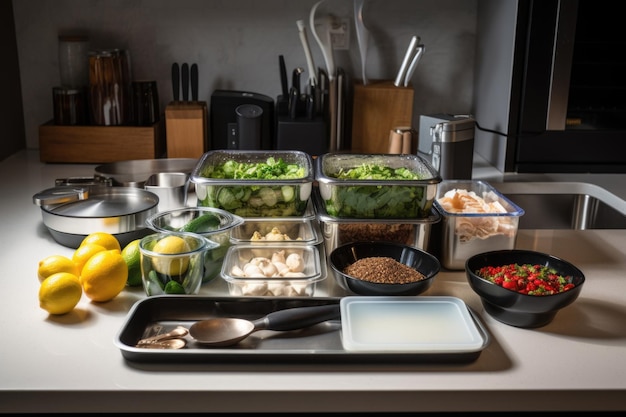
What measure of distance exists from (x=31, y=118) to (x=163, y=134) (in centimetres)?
42

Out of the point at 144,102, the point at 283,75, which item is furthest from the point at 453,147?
the point at 144,102

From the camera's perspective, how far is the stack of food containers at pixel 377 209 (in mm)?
1226

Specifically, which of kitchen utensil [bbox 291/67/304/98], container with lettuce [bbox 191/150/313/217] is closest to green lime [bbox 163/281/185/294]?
container with lettuce [bbox 191/150/313/217]

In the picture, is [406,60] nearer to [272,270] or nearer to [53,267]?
[272,270]

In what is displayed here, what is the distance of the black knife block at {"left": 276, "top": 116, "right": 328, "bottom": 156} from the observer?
1.86 metres

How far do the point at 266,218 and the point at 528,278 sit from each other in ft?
1.59

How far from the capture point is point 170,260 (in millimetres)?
1082

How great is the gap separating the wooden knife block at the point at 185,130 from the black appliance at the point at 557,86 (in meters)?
0.84

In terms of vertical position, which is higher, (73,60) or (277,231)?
(73,60)

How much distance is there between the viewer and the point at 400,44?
2104 mm

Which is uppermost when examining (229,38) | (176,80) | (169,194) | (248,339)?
(229,38)

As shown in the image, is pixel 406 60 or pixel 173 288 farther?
pixel 406 60

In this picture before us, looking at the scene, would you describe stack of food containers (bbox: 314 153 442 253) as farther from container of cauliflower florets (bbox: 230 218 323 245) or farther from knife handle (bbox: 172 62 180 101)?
knife handle (bbox: 172 62 180 101)

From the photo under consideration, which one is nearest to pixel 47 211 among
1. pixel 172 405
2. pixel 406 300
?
pixel 172 405
